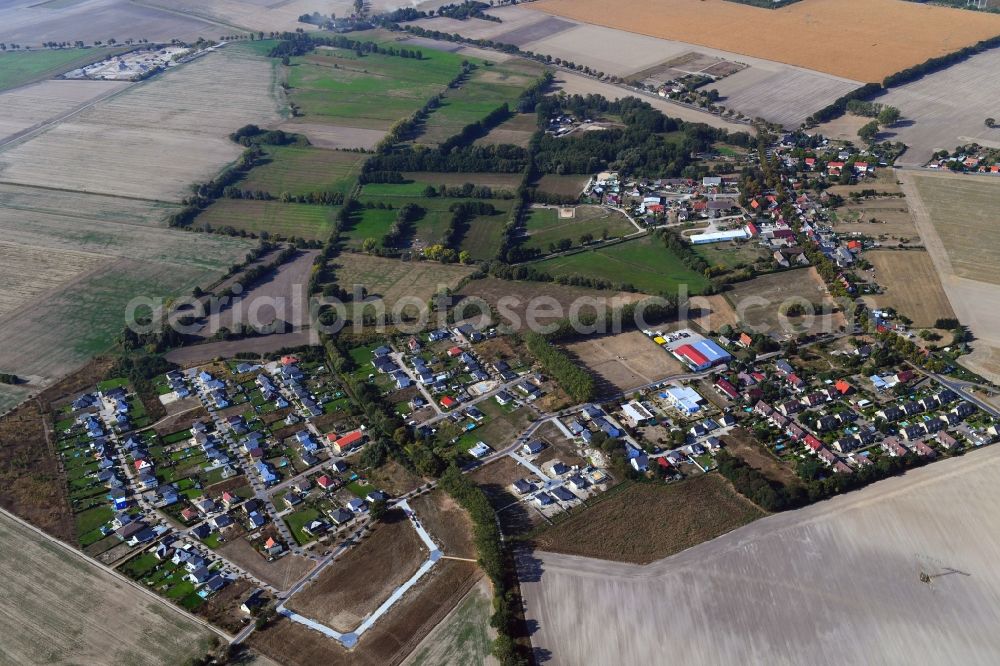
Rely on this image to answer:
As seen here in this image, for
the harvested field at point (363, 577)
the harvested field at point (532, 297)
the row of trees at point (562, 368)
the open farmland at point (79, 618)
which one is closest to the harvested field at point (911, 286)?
the harvested field at point (532, 297)

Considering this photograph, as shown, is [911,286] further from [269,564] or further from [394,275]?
[269,564]

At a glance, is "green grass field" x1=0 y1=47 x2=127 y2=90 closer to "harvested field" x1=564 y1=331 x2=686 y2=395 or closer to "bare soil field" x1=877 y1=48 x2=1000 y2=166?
"harvested field" x1=564 y1=331 x2=686 y2=395

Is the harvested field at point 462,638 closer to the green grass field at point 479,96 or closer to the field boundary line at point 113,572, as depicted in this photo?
the field boundary line at point 113,572

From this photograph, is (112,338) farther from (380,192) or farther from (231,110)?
(231,110)

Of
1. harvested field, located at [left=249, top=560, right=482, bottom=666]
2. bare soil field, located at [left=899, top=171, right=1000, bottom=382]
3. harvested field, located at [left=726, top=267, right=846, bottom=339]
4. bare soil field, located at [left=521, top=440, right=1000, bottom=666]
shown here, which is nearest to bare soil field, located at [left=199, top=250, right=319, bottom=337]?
harvested field, located at [left=249, top=560, right=482, bottom=666]

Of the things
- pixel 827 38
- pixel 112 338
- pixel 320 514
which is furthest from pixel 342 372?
pixel 827 38

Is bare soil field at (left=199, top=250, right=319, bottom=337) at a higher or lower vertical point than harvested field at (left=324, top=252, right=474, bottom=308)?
lower
